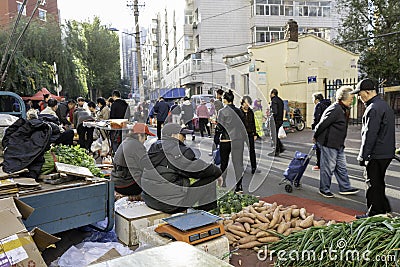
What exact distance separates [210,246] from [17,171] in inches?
85.1

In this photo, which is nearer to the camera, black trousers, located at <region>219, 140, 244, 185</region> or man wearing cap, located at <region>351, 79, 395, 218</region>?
man wearing cap, located at <region>351, 79, 395, 218</region>

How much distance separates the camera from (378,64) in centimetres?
1962

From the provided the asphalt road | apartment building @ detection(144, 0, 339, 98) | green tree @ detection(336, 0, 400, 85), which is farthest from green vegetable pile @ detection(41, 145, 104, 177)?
→ apartment building @ detection(144, 0, 339, 98)

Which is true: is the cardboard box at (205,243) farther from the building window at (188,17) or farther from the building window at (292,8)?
the building window at (188,17)

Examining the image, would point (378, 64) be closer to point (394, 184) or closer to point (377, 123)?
point (394, 184)

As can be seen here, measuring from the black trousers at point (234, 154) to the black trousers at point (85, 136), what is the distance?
4885mm

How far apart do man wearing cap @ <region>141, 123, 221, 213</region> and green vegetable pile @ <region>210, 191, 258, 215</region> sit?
389mm

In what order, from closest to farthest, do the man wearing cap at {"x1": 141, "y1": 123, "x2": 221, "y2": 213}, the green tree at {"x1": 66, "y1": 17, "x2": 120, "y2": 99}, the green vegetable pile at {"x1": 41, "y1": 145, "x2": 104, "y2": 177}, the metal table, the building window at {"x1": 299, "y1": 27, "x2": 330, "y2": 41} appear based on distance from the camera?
the metal table
the man wearing cap at {"x1": 141, "y1": 123, "x2": 221, "y2": 213}
the green vegetable pile at {"x1": 41, "y1": 145, "x2": 104, "y2": 177}
the building window at {"x1": 299, "y1": 27, "x2": 330, "y2": 41}
the green tree at {"x1": 66, "y1": 17, "x2": 120, "y2": 99}

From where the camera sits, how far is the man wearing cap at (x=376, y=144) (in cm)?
423

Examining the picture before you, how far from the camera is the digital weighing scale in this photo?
3.07m

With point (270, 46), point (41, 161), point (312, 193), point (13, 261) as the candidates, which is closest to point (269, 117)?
point (312, 193)

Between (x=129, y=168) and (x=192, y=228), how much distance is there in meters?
1.76

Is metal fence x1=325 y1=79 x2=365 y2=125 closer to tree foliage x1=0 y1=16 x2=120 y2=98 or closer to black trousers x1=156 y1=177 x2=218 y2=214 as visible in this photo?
black trousers x1=156 y1=177 x2=218 y2=214

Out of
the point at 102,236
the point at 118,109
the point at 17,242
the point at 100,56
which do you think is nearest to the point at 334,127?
the point at 102,236
